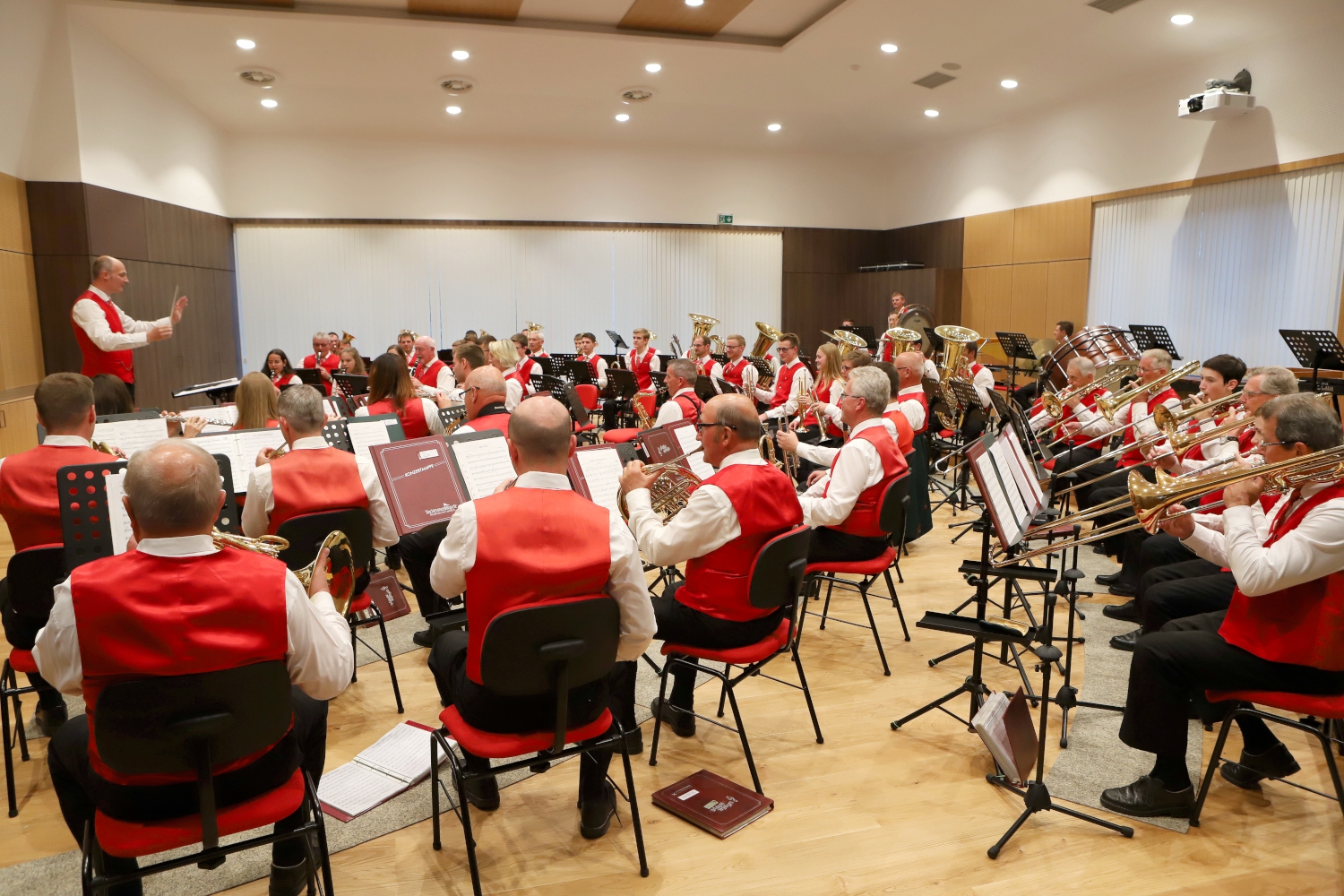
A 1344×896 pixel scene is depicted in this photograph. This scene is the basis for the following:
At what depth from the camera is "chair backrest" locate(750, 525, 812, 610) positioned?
9.98 feet

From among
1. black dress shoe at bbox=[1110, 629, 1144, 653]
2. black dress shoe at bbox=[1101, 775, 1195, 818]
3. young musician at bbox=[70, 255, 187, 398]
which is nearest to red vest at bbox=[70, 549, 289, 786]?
black dress shoe at bbox=[1101, 775, 1195, 818]

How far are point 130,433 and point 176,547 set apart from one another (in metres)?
2.86

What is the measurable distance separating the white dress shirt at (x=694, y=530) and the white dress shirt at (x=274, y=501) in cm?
119

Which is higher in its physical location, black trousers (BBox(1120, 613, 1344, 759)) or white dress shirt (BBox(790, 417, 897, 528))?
white dress shirt (BBox(790, 417, 897, 528))

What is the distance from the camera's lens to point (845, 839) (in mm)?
2918

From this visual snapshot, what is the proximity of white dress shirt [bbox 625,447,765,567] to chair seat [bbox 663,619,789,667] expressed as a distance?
34cm

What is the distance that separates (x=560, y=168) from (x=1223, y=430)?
1265 centimetres

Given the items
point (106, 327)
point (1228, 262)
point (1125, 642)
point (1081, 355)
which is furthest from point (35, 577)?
point (1228, 262)

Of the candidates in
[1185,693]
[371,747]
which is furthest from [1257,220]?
[371,747]

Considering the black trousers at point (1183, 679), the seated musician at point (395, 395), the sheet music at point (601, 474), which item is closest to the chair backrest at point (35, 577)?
the sheet music at point (601, 474)

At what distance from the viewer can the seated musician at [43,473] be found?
10.1ft

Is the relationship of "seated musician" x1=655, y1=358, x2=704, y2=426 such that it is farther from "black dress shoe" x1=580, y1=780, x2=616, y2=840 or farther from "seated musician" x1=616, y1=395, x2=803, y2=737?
"black dress shoe" x1=580, y1=780, x2=616, y2=840

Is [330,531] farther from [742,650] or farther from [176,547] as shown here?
[742,650]

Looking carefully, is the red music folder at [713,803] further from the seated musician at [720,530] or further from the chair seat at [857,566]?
the chair seat at [857,566]
